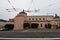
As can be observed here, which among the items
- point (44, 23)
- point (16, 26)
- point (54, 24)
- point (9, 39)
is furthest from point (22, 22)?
point (9, 39)

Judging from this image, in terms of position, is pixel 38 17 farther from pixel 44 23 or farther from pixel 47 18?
pixel 44 23

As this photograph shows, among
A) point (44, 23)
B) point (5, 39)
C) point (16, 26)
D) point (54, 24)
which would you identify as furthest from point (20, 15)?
point (5, 39)

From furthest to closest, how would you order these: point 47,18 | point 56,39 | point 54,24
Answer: point 47,18 → point 54,24 → point 56,39

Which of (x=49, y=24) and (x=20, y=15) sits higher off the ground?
(x=20, y=15)

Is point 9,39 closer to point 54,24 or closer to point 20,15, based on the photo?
point 54,24

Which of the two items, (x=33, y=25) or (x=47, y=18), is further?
(x=47, y=18)

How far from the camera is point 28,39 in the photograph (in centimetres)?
797

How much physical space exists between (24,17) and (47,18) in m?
11.6

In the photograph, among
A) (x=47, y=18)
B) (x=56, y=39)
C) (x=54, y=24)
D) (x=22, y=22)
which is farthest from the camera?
(x=47, y=18)

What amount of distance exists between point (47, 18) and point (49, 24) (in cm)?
1285

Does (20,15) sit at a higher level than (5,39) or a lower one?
higher

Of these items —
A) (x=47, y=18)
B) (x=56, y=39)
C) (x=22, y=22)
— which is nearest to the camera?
(x=56, y=39)

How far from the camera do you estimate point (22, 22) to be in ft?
203

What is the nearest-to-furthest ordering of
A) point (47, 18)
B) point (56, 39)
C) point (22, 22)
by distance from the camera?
point (56, 39), point (22, 22), point (47, 18)
